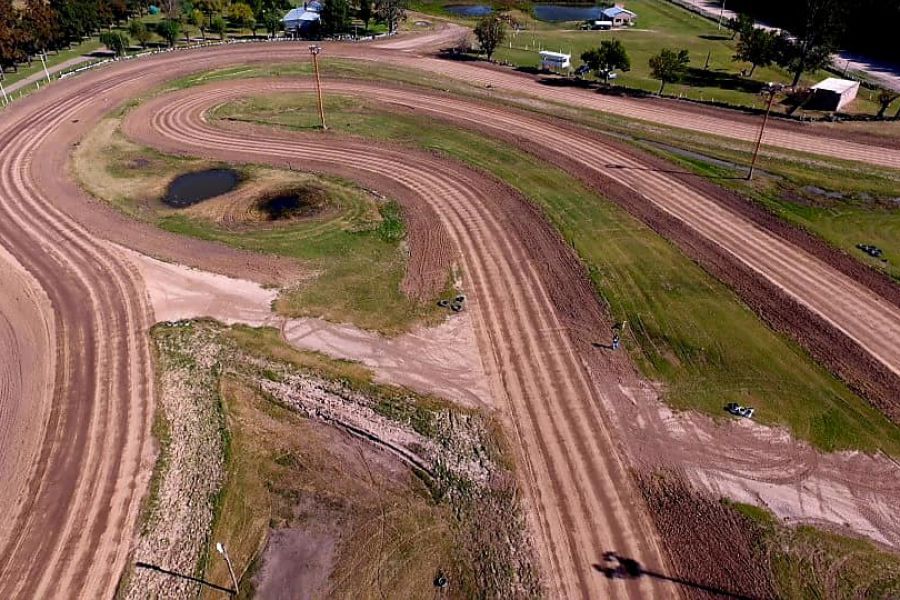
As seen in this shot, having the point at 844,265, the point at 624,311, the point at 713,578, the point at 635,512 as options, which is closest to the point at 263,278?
the point at 624,311

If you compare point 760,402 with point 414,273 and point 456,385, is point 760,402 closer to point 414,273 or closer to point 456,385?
point 456,385

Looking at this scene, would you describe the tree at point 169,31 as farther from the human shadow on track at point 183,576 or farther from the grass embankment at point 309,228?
the human shadow on track at point 183,576

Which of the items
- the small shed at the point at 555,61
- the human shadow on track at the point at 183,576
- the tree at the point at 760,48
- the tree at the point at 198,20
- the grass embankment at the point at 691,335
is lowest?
the human shadow on track at the point at 183,576

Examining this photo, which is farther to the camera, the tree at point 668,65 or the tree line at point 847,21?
the tree at point 668,65

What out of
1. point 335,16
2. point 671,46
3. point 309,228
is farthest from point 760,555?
point 335,16

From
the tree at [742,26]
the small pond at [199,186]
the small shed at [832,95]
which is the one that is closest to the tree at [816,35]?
the small shed at [832,95]

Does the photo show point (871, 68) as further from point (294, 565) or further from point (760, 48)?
point (294, 565)
